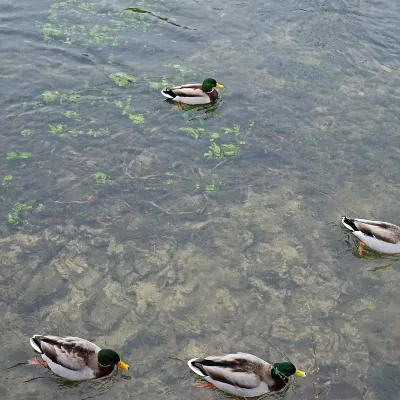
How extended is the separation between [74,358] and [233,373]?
2123mm

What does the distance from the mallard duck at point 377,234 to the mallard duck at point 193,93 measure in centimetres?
484

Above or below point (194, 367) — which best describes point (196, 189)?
above

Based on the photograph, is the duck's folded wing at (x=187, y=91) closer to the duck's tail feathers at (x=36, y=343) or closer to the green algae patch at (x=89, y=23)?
the green algae patch at (x=89, y=23)

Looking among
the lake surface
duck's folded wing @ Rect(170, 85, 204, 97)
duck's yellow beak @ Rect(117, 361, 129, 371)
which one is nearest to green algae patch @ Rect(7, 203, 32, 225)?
the lake surface

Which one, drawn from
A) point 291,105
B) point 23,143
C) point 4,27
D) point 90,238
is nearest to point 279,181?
point 291,105

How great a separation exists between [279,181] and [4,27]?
9.08 m

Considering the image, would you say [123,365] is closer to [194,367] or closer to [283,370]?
[194,367]

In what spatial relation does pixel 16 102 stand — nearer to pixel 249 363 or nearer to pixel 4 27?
pixel 4 27

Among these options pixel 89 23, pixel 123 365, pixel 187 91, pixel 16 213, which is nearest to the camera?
pixel 123 365

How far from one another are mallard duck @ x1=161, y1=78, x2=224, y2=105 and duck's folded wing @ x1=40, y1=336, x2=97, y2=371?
6.80 meters

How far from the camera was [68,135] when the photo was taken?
38.4ft

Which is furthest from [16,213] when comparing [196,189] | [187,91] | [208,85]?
[208,85]

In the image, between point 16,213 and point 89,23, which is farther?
point 89,23

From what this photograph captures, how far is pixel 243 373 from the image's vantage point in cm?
726
